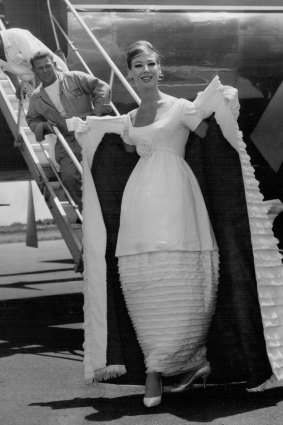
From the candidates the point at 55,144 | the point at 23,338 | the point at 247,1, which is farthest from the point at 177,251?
the point at 247,1

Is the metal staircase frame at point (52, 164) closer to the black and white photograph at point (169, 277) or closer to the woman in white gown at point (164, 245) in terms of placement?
the black and white photograph at point (169, 277)

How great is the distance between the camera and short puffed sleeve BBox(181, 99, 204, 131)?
4.96m

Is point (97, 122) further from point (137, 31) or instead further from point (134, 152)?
point (137, 31)

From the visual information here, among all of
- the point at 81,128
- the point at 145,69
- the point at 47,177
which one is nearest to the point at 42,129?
the point at 47,177

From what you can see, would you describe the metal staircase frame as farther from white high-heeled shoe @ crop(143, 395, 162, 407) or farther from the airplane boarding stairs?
white high-heeled shoe @ crop(143, 395, 162, 407)

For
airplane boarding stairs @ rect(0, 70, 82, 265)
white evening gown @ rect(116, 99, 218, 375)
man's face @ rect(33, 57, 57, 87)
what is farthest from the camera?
airplane boarding stairs @ rect(0, 70, 82, 265)

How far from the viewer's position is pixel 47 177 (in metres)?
7.38

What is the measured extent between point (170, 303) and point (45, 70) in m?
2.45

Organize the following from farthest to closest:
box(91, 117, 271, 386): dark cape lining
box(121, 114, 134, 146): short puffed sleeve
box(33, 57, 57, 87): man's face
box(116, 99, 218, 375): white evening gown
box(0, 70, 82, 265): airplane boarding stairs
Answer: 1. box(0, 70, 82, 265): airplane boarding stairs
2. box(33, 57, 57, 87): man's face
3. box(121, 114, 134, 146): short puffed sleeve
4. box(91, 117, 271, 386): dark cape lining
5. box(116, 99, 218, 375): white evening gown

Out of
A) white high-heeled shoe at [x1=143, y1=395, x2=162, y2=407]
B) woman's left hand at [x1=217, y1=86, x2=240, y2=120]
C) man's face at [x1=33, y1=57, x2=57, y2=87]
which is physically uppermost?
woman's left hand at [x1=217, y1=86, x2=240, y2=120]

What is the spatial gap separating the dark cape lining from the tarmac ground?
0.57ft

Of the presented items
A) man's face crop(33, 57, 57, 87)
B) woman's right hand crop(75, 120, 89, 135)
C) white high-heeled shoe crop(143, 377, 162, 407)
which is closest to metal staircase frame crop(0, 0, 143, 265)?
man's face crop(33, 57, 57, 87)

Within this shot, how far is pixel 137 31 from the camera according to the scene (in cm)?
781

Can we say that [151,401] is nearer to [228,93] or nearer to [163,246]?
[163,246]
